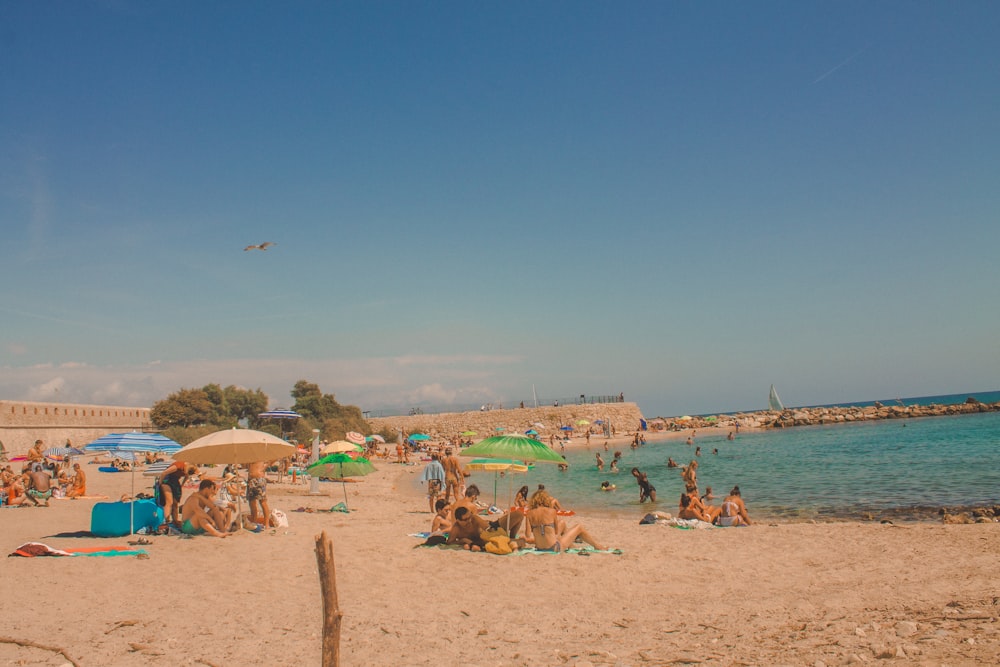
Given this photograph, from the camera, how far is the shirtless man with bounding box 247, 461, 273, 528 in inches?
460

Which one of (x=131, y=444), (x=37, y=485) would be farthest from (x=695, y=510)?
(x=37, y=485)

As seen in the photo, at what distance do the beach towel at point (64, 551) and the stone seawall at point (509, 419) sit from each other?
53.6 metres

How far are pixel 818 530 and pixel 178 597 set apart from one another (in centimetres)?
1094

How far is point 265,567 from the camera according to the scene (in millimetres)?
8727

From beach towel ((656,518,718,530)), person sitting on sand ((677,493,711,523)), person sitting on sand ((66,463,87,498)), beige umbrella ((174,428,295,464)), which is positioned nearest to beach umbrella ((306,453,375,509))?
beige umbrella ((174,428,295,464))

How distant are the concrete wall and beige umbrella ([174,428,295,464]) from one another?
3158 centimetres

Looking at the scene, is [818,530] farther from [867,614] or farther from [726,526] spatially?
[867,614]

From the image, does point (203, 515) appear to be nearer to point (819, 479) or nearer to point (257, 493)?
point (257, 493)

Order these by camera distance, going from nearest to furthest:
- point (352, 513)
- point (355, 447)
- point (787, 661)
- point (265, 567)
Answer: point (787, 661), point (265, 567), point (352, 513), point (355, 447)

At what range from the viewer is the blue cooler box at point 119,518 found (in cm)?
1049

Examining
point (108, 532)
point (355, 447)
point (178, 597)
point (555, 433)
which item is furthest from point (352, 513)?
point (555, 433)

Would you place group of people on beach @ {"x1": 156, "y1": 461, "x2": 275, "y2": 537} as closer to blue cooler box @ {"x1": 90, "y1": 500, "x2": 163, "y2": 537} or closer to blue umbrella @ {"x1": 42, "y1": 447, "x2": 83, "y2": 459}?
blue cooler box @ {"x1": 90, "y1": 500, "x2": 163, "y2": 537}

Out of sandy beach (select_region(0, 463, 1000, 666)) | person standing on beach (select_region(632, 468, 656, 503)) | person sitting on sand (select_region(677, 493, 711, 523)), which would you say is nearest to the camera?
sandy beach (select_region(0, 463, 1000, 666))

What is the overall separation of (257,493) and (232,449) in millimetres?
1624
